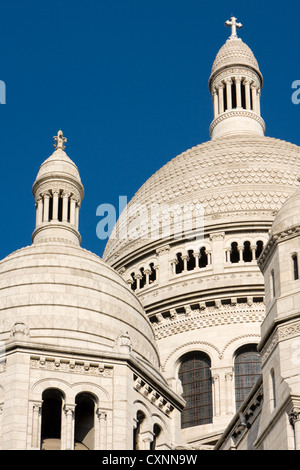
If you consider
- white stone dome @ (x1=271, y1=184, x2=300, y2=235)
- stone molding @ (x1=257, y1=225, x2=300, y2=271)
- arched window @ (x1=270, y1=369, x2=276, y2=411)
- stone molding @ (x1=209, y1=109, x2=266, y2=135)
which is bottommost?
arched window @ (x1=270, y1=369, x2=276, y2=411)

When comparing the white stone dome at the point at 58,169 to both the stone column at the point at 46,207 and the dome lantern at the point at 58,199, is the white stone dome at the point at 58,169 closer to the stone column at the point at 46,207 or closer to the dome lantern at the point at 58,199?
the dome lantern at the point at 58,199

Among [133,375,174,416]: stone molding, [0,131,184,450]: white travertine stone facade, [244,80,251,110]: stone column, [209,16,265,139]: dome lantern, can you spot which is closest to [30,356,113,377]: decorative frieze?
[0,131,184,450]: white travertine stone facade

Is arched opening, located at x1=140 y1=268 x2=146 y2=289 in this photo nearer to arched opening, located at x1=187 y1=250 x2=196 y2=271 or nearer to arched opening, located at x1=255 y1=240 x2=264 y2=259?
arched opening, located at x1=187 y1=250 x2=196 y2=271

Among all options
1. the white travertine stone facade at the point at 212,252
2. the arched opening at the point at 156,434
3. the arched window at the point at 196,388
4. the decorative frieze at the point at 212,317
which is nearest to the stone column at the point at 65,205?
the white travertine stone facade at the point at 212,252

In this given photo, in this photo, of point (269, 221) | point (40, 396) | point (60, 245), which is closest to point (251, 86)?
point (269, 221)

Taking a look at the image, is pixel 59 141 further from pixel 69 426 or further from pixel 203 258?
pixel 69 426

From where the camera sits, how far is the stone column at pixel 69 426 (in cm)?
3747

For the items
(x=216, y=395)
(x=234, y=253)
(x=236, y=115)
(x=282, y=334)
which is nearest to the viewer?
(x=282, y=334)

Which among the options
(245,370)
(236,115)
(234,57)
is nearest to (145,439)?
(245,370)

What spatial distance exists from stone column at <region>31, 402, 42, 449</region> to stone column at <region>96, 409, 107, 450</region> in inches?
64.5

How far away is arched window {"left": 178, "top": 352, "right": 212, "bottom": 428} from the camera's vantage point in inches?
2032

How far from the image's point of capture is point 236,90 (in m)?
66.6

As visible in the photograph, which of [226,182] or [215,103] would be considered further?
[215,103]

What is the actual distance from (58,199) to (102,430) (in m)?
12.0
